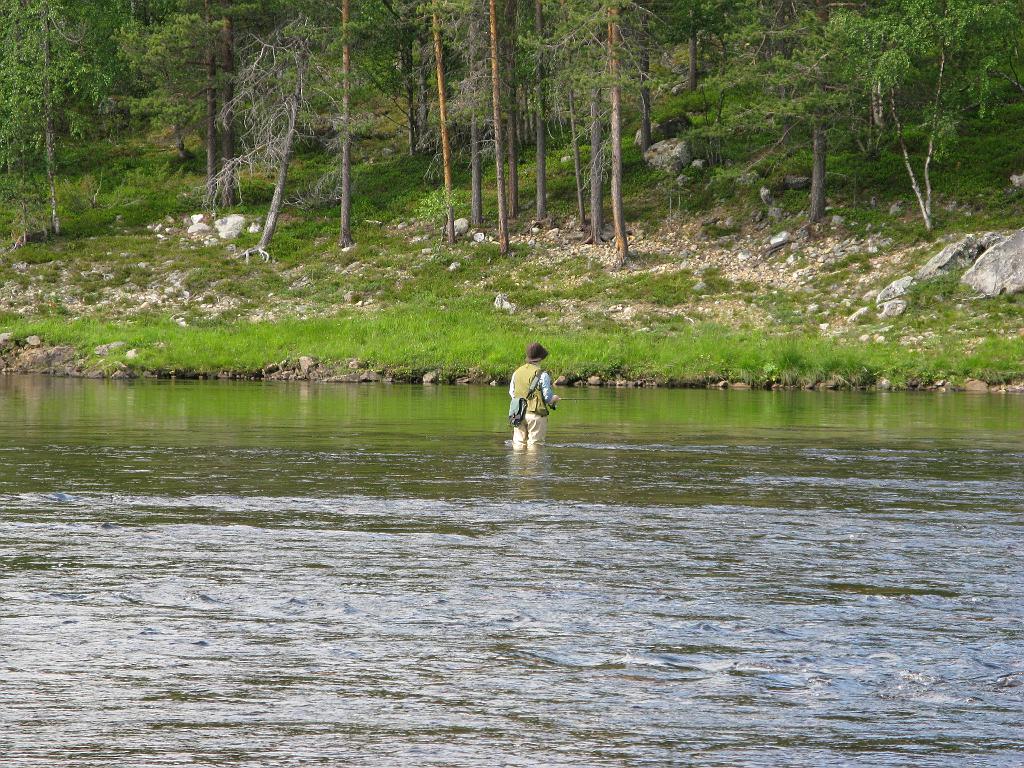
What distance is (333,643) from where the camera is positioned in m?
7.58

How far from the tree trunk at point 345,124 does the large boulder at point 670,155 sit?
12686 millimetres

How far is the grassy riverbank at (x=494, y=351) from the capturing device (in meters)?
34.8

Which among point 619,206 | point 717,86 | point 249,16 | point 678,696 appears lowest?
point 678,696

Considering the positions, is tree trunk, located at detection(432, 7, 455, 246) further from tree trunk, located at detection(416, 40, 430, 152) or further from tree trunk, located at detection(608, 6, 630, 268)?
tree trunk, located at detection(608, 6, 630, 268)

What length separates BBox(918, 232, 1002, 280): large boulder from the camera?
3947cm

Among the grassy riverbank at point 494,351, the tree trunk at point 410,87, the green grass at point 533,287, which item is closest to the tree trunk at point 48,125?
the green grass at point 533,287

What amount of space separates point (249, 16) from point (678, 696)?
53.8 metres

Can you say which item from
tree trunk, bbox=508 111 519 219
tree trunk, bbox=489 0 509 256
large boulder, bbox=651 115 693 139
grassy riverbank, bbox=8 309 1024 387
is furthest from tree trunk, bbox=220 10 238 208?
large boulder, bbox=651 115 693 139

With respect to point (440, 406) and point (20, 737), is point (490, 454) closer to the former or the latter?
point (440, 406)

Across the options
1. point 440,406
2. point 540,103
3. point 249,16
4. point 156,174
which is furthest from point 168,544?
point 156,174

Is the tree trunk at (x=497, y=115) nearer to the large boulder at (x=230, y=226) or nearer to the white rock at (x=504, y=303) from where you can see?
the white rock at (x=504, y=303)

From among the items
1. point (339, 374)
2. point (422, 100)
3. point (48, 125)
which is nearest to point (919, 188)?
point (339, 374)

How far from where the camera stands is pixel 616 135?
44969mm

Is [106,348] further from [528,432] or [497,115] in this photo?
[528,432]
